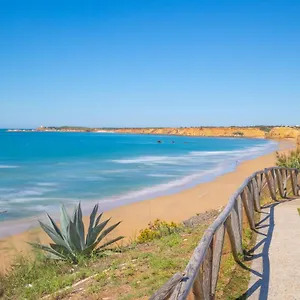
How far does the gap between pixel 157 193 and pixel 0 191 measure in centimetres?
899

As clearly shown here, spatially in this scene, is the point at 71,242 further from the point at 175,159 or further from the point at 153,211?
the point at 175,159

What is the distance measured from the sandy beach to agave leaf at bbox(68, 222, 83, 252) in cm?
179

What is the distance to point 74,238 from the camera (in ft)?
24.8

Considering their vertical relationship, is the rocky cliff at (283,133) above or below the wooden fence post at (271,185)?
above

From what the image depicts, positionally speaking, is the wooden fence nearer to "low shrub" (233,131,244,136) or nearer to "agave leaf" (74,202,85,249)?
"agave leaf" (74,202,85,249)

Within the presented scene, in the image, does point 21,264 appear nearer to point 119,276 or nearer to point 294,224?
point 119,276

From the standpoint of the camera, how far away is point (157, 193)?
67.8 ft

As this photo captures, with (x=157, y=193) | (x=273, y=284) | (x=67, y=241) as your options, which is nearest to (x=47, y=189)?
(x=157, y=193)

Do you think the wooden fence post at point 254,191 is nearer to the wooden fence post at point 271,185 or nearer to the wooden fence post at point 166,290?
the wooden fence post at point 271,185

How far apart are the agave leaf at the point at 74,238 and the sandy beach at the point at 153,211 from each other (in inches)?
70.6

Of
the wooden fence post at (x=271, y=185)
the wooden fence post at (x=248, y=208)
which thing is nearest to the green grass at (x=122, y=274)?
the wooden fence post at (x=248, y=208)

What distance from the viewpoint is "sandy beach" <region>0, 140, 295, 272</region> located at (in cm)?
1084

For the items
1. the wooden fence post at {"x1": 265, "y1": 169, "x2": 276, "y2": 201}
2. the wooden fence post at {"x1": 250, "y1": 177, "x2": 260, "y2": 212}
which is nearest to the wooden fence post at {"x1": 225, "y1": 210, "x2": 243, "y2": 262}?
the wooden fence post at {"x1": 250, "y1": 177, "x2": 260, "y2": 212}

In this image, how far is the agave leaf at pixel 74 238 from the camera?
7496mm
